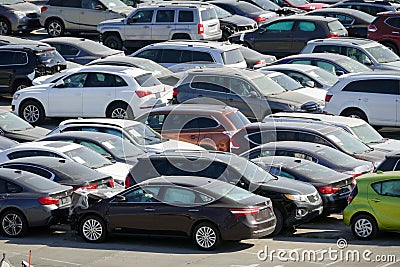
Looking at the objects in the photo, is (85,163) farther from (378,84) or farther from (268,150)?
(378,84)

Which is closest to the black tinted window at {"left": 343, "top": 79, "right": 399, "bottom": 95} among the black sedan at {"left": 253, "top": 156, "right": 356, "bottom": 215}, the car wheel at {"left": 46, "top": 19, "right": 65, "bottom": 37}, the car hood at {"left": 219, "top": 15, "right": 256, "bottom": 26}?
the black sedan at {"left": 253, "top": 156, "right": 356, "bottom": 215}

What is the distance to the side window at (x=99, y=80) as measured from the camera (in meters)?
27.3

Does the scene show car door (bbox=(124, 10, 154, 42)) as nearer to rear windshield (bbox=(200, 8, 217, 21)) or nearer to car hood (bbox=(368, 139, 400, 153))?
rear windshield (bbox=(200, 8, 217, 21))

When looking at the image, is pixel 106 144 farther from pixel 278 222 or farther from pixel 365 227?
pixel 365 227

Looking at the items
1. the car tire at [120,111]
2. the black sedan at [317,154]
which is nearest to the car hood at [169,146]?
the black sedan at [317,154]

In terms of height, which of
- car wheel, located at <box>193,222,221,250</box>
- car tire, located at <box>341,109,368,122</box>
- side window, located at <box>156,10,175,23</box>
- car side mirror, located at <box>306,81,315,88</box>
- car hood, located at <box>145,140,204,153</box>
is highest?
side window, located at <box>156,10,175,23</box>

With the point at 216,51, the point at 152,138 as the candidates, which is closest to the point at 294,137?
the point at 152,138

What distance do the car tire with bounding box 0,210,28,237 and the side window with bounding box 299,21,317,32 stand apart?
59.2ft

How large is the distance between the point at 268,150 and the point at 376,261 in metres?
5.24

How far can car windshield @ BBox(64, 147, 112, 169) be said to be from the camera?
69.4 ft

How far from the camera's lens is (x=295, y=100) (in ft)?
87.0

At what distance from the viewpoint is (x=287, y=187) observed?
62.5 feet

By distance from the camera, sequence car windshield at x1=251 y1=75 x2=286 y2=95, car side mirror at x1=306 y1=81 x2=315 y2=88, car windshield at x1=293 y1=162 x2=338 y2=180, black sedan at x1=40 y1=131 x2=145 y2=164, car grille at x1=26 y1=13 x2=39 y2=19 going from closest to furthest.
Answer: car windshield at x1=293 y1=162 x2=338 y2=180
black sedan at x1=40 y1=131 x2=145 y2=164
car windshield at x1=251 y1=75 x2=286 y2=95
car side mirror at x1=306 y1=81 x2=315 y2=88
car grille at x1=26 y1=13 x2=39 y2=19

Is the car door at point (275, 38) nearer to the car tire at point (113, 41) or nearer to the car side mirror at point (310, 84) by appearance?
the car tire at point (113, 41)
